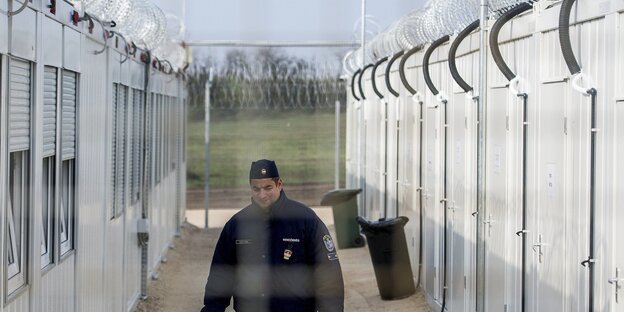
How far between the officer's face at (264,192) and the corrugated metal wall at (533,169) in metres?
1.06

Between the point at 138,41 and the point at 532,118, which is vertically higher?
the point at 138,41

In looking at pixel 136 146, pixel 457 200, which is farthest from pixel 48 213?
pixel 136 146

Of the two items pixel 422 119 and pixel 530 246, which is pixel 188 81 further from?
pixel 530 246

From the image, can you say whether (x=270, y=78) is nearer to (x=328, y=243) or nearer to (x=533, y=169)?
(x=533, y=169)

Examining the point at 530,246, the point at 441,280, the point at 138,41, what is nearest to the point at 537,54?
the point at 530,246

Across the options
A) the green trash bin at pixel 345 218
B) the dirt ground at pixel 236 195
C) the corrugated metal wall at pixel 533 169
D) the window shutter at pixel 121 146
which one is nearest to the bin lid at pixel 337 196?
the green trash bin at pixel 345 218

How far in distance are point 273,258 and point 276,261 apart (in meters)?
0.01

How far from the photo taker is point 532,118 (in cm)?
445

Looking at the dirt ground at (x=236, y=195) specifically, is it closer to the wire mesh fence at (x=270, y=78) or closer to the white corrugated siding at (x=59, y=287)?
the wire mesh fence at (x=270, y=78)

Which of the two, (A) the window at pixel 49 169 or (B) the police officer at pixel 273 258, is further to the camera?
(A) the window at pixel 49 169

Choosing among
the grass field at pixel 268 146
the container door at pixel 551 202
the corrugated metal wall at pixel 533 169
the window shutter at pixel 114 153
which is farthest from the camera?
the grass field at pixel 268 146

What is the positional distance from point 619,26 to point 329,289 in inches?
49.5

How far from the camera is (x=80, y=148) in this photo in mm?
5031

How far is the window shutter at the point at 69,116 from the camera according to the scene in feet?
15.4
